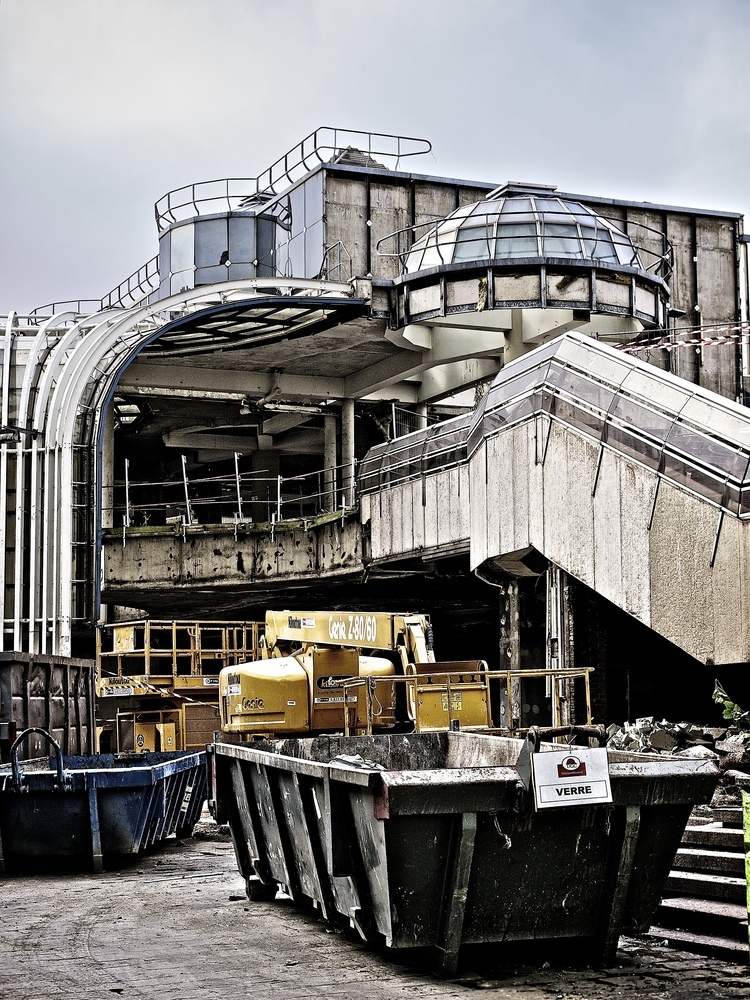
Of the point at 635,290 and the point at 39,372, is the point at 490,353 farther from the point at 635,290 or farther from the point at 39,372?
the point at 39,372

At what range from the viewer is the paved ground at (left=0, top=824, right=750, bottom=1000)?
7.36m

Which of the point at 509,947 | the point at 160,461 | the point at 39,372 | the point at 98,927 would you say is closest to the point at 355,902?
the point at 509,947

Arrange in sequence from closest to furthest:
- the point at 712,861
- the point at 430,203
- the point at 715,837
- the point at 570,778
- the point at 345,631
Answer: the point at 570,778, the point at 712,861, the point at 715,837, the point at 345,631, the point at 430,203

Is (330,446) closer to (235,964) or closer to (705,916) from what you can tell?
(705,916)

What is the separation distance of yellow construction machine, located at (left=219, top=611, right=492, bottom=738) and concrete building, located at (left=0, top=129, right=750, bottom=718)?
210 cm

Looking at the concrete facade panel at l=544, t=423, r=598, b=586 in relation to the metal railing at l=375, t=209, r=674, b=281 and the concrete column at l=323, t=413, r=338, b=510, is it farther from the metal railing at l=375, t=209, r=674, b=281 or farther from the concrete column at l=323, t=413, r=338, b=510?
the concrete column at l=323, t=413, r=338, b=510

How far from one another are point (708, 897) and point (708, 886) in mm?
87

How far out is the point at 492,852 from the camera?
25.1 ft

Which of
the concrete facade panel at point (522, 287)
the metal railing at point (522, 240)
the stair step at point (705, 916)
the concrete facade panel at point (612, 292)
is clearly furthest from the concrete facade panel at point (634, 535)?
the concrete facade panel at point (612, 292)

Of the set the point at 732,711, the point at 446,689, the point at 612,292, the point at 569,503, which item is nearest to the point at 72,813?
the point at 732,711

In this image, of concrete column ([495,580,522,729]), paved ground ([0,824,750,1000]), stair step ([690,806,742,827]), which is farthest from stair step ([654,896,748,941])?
concrete column ([495,580,522,729])

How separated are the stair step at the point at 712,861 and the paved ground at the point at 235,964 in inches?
42.7

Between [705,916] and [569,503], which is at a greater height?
[569,503]

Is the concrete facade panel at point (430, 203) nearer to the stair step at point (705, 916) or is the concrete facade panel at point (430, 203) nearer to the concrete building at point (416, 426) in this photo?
the concrete building at point (416, 426)
